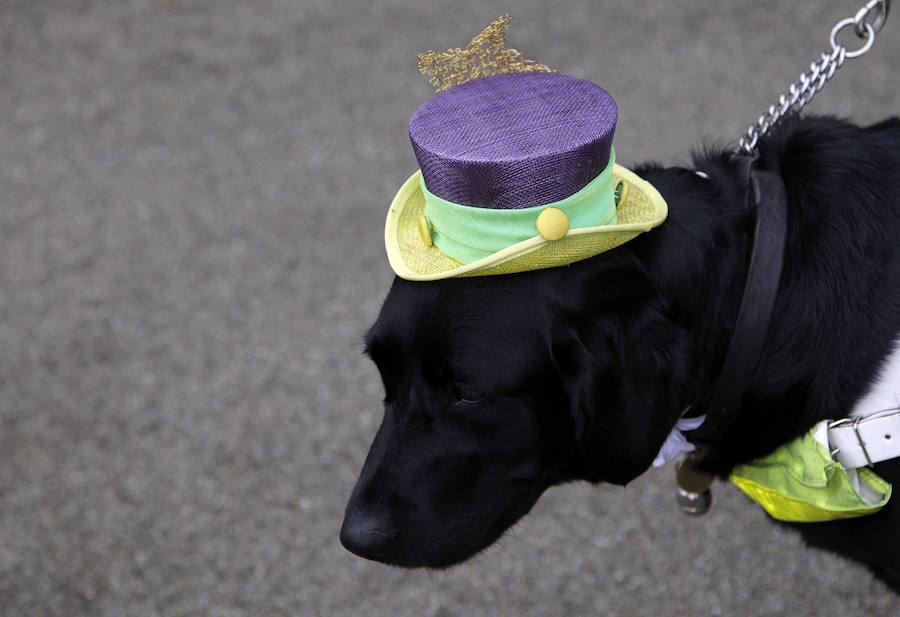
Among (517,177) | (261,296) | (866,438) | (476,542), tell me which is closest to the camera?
(517,177)

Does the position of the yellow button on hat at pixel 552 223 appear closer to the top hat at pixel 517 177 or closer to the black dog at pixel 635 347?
the top hat at pixel 517 177

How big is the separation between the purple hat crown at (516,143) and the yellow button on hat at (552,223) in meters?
0.04

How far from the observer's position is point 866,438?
1659 millimetres

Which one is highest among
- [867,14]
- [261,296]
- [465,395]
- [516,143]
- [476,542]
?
[867,14]

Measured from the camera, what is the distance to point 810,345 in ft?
5.65

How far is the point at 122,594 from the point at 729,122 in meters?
3.30

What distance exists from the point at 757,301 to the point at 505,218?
1.69 feet

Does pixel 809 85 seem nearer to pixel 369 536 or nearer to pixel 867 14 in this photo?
pixel 867 14

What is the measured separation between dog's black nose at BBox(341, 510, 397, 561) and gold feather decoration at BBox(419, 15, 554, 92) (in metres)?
0.87

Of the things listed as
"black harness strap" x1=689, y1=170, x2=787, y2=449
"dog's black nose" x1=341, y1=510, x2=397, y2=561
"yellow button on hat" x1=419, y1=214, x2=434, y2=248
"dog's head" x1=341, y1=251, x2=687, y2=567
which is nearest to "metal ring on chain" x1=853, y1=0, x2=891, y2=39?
"black harness strap" x1=689, y1=170, x2=787, y2=449

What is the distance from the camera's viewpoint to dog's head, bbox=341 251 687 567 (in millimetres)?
1706

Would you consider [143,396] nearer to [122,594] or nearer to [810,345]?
[122,594]

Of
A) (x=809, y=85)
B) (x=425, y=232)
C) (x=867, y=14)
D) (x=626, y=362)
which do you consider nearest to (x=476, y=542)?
(x=626, y=362)

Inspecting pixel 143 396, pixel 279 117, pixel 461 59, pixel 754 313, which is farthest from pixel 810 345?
pixel 279 117
